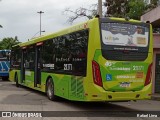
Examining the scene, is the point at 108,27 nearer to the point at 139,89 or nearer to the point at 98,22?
the point at 98,22

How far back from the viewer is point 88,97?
1279cm

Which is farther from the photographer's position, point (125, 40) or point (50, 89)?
point (50, 89)

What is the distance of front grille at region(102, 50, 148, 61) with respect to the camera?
13.0 metres

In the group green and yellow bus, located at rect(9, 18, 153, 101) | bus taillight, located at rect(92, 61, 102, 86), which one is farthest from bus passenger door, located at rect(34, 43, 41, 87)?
bus taillight, located at rect(92, 61, 102, 86)

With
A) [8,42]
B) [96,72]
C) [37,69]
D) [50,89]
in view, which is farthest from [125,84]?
[8,42]

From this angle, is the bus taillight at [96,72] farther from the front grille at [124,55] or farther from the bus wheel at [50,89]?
the bus wheel at [50,89]

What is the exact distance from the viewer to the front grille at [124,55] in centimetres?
1303

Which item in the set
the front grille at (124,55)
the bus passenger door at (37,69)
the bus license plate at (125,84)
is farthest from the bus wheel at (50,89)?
the front grille at (124,55)

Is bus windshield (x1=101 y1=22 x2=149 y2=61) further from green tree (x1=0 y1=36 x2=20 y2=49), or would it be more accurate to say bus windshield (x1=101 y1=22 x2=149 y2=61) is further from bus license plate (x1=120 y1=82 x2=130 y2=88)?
green tree (x1=0 y1=36 x2=20 y2=49)

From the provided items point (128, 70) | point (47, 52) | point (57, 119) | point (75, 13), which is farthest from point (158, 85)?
point (75, 13)

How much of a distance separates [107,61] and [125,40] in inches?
41.2

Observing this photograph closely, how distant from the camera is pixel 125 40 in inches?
527

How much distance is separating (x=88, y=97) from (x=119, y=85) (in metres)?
1.15

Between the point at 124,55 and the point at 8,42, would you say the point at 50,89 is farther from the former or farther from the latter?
the point at 8,42
